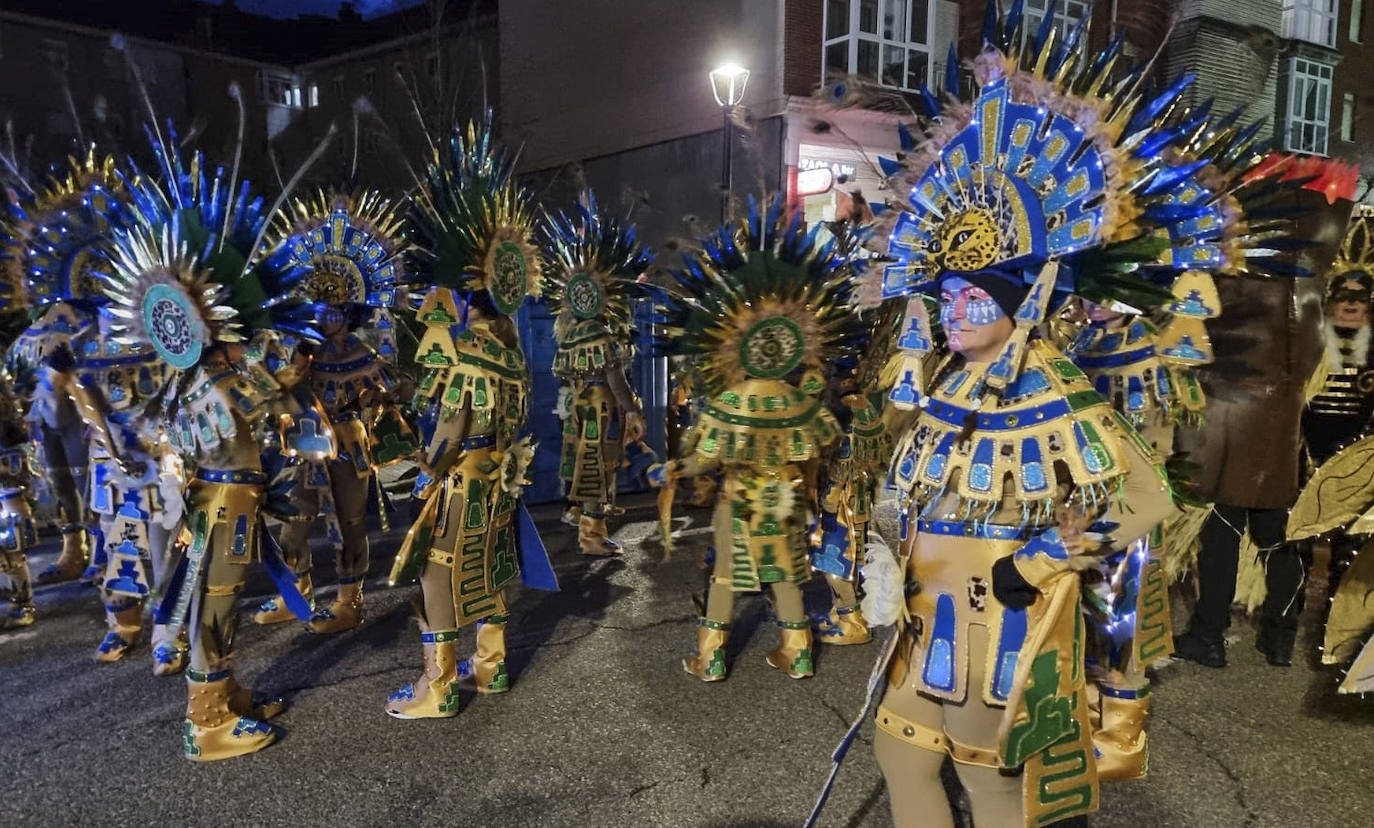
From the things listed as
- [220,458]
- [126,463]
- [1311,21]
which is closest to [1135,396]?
[220,458]

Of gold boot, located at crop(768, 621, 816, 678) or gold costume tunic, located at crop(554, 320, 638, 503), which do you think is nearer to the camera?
gold boot, located at crop(768, 621, 816, 678)

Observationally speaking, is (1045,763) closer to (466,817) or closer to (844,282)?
(466,817)

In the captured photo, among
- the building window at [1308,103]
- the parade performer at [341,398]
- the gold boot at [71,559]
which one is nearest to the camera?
the parade performer at [341,398]

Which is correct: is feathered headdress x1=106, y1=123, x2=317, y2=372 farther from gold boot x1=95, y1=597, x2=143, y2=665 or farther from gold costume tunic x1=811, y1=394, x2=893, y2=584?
gold costume tunic x1=811, y1=394, x2=893, y2=584

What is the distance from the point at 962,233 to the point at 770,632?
12.4 feet

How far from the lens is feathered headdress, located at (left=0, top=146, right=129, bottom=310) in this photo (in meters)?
5.14

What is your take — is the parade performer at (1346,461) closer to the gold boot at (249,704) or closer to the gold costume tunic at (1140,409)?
the gold costume tunic at (1140,409)

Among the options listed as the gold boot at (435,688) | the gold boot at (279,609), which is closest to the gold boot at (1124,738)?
the gold boot at (435,688)

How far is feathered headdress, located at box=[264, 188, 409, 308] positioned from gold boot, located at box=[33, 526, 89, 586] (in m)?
2.94

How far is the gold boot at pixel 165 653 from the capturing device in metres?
4.86

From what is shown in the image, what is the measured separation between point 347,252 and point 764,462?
3.55m

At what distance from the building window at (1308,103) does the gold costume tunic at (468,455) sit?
19.6 meters

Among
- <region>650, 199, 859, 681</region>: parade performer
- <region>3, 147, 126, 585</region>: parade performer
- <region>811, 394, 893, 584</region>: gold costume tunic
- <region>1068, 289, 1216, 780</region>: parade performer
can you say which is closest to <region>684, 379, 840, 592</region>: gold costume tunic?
<region>650, 199, 859, 681</region>: parade performer

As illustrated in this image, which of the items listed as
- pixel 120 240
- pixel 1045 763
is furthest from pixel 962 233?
pixel 120 240
